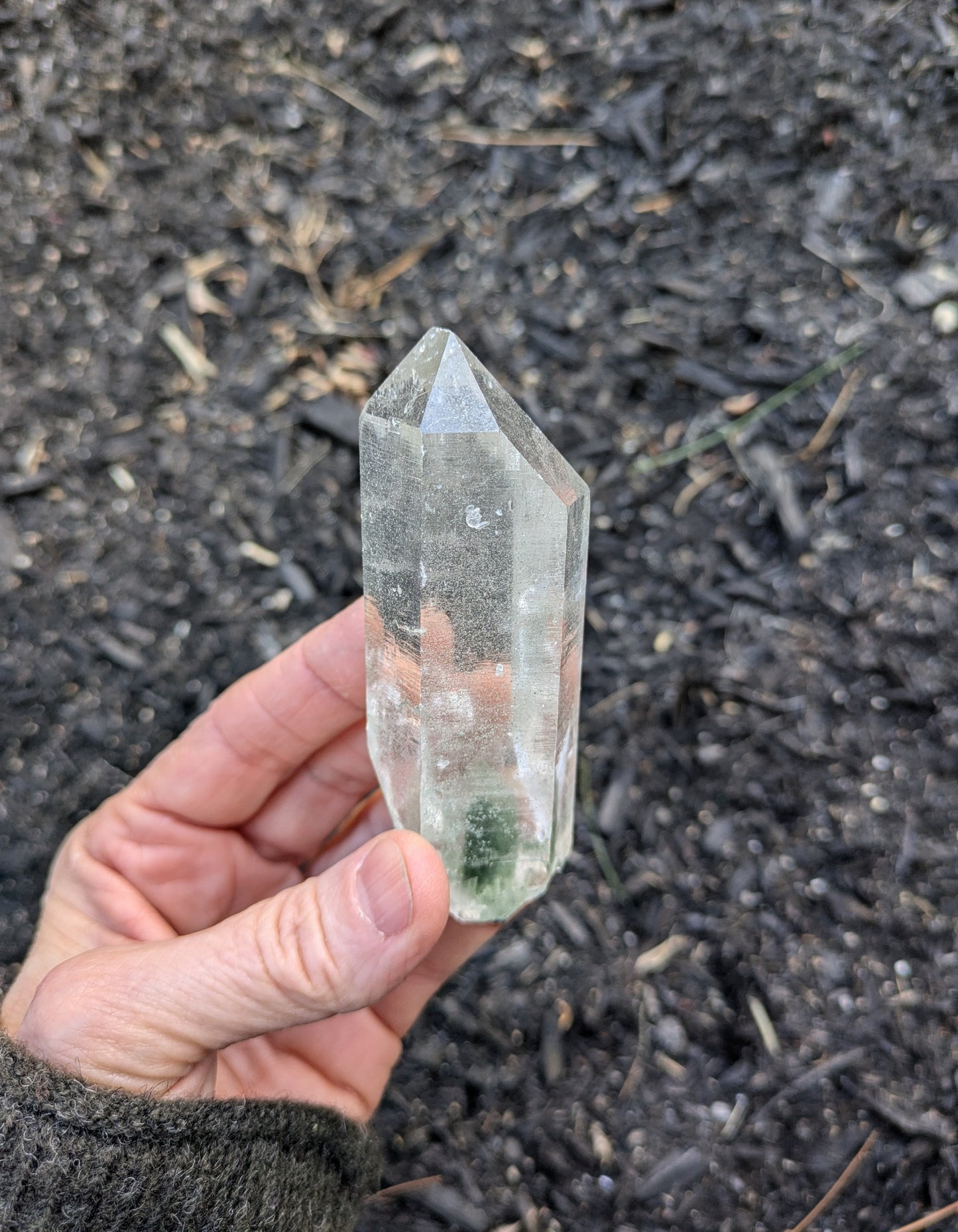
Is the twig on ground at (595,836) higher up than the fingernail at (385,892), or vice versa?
the fingernail at (385,892)

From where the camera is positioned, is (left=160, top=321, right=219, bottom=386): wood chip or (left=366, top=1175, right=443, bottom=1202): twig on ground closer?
(left=366, top=1175, right=443, bottom=1202): twig on ground

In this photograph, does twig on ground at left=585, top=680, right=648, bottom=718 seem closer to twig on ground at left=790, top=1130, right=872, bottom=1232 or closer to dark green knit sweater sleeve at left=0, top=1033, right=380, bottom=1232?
twig on ground at left=790, top=1130, right=872, bottom=1232

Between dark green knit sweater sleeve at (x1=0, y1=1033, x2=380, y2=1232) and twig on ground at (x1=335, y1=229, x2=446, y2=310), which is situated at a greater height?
twig on ground at (x1=335, y1=229, x2=446, y2=310)

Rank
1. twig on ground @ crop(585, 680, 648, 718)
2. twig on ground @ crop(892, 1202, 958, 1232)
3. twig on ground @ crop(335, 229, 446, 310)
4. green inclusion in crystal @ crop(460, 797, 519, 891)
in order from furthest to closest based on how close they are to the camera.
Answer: twig on ground @ crop(335, 229, 446, 310) < twig on ground @ crop(585, 680, 648, 718) < twig on ground @ crop(892, 1202, 958, 1232) < green inclusion in crystal @ crop(460, 797, 519, 891)

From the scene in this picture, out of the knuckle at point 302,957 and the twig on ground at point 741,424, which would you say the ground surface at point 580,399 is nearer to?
the twig on ground at point 741,424

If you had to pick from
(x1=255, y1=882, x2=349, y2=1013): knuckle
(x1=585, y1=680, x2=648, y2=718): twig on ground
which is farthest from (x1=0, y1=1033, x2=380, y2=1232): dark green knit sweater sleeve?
(x1=585, y1=680, x2=648, y2=718): twig on ground

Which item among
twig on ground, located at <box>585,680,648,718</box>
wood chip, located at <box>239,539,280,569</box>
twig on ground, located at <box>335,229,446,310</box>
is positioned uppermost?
twig on ground, located at <box>335,229,446,310</box>

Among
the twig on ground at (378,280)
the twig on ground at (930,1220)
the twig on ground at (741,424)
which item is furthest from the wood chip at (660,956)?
the twig on ground at (378,280)

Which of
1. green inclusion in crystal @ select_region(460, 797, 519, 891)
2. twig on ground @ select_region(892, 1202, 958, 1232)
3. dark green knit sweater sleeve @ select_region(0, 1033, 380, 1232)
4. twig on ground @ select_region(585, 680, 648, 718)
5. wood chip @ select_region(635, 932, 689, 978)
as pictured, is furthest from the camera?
twig on ground @ select_region(585, 680, 648, 718)
